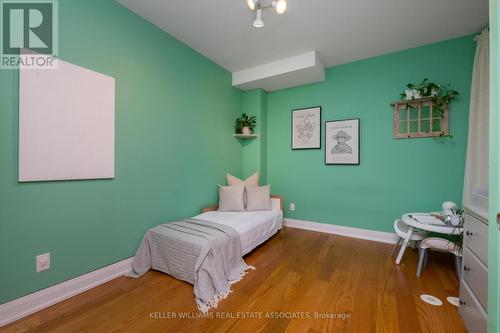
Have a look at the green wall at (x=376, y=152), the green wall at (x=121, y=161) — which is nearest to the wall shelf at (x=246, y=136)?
the green wall at (x=376, y=152)

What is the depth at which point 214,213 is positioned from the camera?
265cm

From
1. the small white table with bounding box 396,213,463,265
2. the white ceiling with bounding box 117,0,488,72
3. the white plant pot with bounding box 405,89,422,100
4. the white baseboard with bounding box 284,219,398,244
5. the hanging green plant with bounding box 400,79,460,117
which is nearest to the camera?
the small white table with bounding box 396,213,463,265

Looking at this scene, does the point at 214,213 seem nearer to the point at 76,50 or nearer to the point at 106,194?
the point at 106,194

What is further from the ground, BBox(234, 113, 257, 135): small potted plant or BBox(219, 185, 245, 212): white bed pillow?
BBox(234, 113, 257, 135): small potted plant

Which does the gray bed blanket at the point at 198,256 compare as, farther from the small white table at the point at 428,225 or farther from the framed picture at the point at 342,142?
the framed picture at the point at 342,142

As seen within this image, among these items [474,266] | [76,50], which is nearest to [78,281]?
[76,50]

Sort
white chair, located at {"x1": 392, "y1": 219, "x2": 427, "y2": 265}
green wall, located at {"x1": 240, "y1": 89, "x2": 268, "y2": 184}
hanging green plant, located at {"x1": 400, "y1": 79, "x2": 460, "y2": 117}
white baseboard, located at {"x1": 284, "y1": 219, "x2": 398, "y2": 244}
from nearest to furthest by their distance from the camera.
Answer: white chair, located at {"x1": 392, "y1": 219, "x2": 427, "y2": 265} < hanging green plant, located at {"x1": 400, "y1": 79, "x2": 460, "y2": 117} < white baseboard, located at {"x1": 284, "y1": 219, "x2": 398, "y2": 244} < green wall, located at {"x1": 240, "y1": 89, "x2": 268, "y2": 184}

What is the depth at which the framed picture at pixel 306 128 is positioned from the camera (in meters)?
3.15

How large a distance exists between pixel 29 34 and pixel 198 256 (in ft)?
6.95

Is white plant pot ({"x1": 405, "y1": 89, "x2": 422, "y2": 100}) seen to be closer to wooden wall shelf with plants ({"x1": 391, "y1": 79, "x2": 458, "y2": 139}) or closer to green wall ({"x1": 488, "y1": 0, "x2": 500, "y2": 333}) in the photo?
wooden wall shelf with plants ({"x1": 391, "y1": 79, "x2": 458, "y2": 139})

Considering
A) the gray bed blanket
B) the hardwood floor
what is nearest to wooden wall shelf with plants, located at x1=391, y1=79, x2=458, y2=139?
the hardwood floor

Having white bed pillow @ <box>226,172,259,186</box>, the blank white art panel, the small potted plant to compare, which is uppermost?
the small potted plant

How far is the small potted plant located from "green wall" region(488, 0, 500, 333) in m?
2.69

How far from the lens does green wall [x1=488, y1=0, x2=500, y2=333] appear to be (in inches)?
32.7
